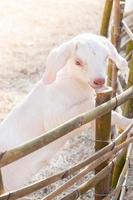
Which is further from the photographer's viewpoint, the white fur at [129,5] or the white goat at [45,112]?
the white fur at [129,5]

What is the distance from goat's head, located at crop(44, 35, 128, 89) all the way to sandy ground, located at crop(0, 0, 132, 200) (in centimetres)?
105

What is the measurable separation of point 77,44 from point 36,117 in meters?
0.39

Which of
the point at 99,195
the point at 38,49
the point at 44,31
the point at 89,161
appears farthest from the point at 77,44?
the point at 44,31

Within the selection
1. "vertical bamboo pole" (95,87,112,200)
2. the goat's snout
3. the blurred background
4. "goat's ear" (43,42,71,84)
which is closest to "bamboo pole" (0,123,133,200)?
"vertical bamboo pole" (95,87,112,200)

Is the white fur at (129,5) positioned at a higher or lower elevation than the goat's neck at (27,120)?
higher

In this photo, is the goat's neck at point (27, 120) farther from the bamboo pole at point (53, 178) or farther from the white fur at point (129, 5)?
the white fur at point (129, 5)

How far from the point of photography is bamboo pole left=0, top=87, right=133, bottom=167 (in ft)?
4.73

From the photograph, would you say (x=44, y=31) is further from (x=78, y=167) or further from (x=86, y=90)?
(x=78, y=167)

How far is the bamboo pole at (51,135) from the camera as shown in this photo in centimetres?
144

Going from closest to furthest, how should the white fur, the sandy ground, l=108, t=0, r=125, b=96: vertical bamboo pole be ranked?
1. l=108, t=0, r=125, b=96: vertical bamboo pole
2. the white fur
3. the sandy ground

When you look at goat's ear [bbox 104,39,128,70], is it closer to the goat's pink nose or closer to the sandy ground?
the goat's pink nose

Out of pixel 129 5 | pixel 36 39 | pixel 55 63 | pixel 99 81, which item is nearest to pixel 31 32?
pixel 36 39

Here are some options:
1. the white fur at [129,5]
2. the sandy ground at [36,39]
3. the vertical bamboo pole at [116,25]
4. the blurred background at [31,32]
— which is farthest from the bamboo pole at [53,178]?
Answer: the blurred background at [31,32]

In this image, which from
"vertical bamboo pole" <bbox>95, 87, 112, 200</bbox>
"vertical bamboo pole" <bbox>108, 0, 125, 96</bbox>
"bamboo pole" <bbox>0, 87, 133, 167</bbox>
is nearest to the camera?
"bamboo pole" <bbox>0, 87, 133, 167</bbox>
